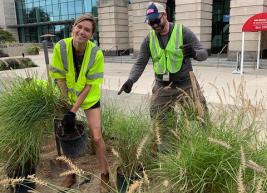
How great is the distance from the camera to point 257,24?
13711mm

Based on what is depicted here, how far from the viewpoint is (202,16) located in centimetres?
1958

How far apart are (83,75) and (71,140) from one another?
2.34ft

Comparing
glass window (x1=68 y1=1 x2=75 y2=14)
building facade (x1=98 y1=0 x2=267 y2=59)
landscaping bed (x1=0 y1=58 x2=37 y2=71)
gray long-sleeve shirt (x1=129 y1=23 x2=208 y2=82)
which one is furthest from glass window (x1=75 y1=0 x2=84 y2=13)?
gray long-sleeve shirt (x1=129 y1=23 x2=208 y2=82)

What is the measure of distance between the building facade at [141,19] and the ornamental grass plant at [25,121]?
2031 millimetres

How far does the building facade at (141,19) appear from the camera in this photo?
57.9 feet

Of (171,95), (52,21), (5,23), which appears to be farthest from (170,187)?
(5,23)

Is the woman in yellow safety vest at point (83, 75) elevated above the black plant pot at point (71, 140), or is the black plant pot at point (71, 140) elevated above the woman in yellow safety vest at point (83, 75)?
the woman in yellow safety vest at point (83, 75)

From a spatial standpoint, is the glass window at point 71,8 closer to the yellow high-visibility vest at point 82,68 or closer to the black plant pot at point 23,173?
the yellow high-visibility vest at point 82,68

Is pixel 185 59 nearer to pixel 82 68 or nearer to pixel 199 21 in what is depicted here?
pixel 82 68

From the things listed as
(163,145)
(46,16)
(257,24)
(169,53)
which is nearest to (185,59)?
(169,53)

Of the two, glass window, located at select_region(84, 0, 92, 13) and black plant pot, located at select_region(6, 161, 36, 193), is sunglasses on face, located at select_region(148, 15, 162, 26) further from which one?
glass window, located at select_region(84, 0, 92, 13)

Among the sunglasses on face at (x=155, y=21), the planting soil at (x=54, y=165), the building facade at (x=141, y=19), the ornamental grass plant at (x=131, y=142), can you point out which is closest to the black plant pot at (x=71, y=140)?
the planting soil at (x=54, y=165)

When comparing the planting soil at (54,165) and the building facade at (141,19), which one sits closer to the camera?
the planting soil at (54,165)

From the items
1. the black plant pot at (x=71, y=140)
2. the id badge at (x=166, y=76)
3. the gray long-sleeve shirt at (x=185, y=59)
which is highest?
the gray long-sleeve shirt at (x=185, y=59)
